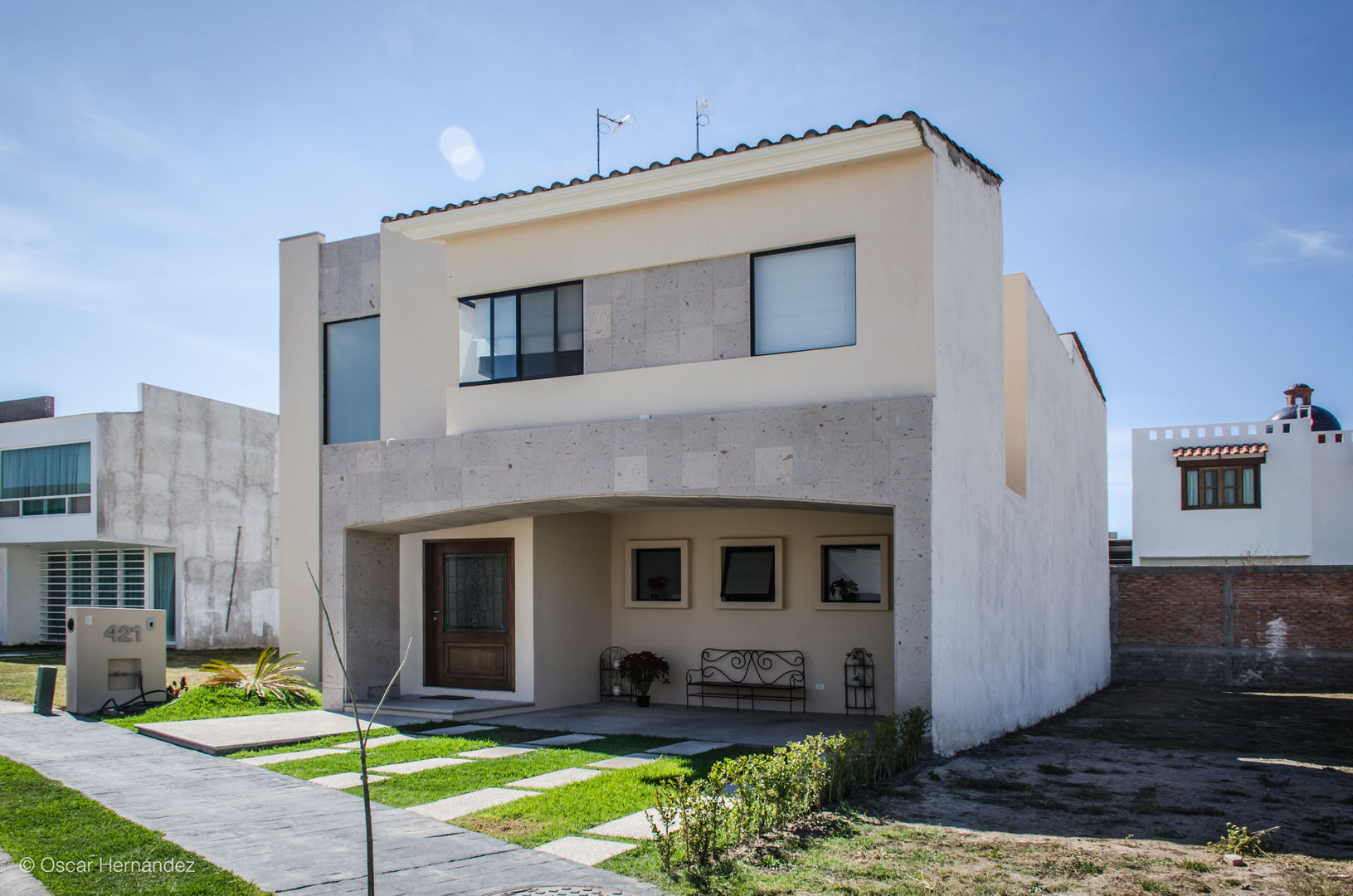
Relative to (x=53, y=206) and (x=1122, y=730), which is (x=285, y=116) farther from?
(x=1122, y=730)

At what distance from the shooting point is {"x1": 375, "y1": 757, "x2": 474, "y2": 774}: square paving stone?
882 cm

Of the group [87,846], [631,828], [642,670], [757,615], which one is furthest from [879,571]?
[87,846]

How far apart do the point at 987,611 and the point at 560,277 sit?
21.6ft

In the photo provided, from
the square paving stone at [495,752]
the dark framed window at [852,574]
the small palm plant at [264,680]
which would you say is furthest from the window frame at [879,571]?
the small palm plant at [264,680]

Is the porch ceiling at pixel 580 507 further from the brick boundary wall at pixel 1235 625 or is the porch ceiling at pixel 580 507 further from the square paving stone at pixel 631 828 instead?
the brick boundary wall at pixel 1235 625

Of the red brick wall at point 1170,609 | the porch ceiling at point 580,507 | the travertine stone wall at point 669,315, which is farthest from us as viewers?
the red brick wall at point 1170,609

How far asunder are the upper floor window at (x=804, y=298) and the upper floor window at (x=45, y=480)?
21.3 m

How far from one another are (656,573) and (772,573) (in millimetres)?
1919

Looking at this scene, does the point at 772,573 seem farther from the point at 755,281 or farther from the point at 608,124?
the point at 608,124

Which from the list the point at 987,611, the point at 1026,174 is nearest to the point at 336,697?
the point at 987,611

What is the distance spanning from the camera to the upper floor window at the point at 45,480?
2495cm

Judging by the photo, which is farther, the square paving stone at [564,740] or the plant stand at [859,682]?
the plant stand at [859,682]

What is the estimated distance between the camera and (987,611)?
1120 cm

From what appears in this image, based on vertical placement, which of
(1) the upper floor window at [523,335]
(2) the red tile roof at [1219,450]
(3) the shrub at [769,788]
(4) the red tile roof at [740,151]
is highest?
(4) the red tile roof at [740,151]
